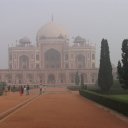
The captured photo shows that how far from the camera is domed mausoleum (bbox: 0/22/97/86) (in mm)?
71188

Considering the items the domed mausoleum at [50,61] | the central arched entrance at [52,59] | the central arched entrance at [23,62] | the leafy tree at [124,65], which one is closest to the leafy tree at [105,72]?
the leafy tree at [124,65]

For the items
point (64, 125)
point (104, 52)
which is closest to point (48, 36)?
point (104, 52)

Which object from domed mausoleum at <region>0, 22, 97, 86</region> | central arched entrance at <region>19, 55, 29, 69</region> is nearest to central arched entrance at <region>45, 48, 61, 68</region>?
domed mausoleum at <region>0, 22, 97, 86</region>

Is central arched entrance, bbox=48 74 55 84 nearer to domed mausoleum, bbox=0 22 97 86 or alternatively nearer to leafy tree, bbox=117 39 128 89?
domed mausoleum, bbox=0 22 97 86

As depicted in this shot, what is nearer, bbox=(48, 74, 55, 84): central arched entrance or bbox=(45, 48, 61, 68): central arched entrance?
bbox=(48, 74, 55, 84): central arched entrance

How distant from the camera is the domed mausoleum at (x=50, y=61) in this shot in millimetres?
71188

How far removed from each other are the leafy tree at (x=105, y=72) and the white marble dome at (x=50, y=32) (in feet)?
140

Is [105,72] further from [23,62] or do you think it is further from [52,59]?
[23,62]

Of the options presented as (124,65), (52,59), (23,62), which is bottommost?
(124,65)

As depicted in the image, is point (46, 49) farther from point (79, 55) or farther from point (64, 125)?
point (64, 125)

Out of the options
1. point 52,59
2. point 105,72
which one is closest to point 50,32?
point 52,59

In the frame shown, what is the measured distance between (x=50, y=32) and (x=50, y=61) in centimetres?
562

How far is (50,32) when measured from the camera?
7369 cm

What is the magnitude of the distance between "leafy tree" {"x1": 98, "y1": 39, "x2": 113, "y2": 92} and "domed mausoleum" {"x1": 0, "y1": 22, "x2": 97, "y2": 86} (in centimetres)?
3970
